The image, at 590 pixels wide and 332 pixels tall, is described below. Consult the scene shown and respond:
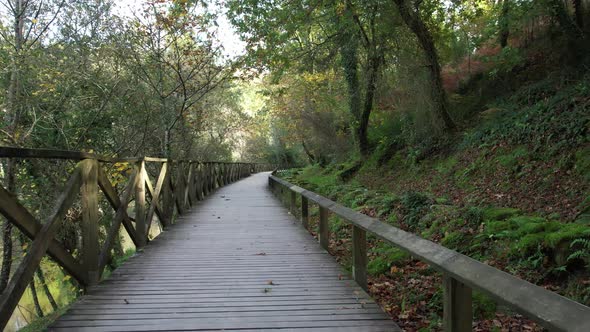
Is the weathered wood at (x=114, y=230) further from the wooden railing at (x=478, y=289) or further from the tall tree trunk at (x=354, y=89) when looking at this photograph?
the tall tree trunk at (x=354, y=89)

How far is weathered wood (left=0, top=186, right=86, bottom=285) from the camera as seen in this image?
8.36 ft

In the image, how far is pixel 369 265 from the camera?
19.1 feet

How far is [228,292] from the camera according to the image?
3740 millimetres

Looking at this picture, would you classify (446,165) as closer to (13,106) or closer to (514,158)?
(514,158)

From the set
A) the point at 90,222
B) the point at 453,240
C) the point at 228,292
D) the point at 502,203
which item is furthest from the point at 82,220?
the point at 502,203

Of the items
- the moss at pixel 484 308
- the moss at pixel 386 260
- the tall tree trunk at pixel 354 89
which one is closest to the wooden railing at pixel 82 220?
the moss at pixel 386 260

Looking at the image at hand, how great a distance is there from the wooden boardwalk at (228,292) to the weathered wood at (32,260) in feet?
1.31

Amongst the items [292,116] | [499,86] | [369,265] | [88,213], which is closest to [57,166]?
[88,213]

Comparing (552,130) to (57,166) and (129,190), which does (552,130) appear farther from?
(57,166)

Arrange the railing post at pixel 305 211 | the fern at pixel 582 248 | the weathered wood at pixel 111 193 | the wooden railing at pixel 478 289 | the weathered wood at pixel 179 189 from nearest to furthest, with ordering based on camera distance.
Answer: the wooden railing at pixel 478 289 → the fern at pixel 582 248 → the weathered wood at pixel 111 193 → the railing post at pixel 305 211 → the weathered wood at pixel 179 189

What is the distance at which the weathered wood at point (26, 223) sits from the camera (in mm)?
2549

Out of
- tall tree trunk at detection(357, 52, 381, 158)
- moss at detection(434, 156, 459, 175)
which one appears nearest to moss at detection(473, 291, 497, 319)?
moss at detection(434, 156, 459, 175)

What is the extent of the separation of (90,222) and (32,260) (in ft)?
3.63

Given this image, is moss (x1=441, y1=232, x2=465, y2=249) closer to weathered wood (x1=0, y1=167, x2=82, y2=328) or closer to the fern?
the fern
